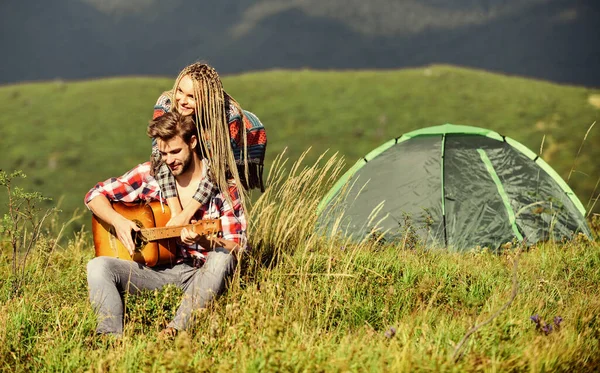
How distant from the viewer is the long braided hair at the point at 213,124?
4031mm

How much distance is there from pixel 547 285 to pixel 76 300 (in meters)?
3.25

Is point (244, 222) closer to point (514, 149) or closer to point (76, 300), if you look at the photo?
point (76, 300)

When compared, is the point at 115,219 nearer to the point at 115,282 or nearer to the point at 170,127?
the point at 115,282

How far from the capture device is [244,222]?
13.2ft

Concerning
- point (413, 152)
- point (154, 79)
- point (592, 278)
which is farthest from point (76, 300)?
point (154, 79)

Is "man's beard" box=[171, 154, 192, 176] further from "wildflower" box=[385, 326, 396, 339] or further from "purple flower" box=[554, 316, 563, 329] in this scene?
"purple flower" box=[554, 316, 563, 329]

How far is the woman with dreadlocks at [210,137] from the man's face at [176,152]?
0.04 m

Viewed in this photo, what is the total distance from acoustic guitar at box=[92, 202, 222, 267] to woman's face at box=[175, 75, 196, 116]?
29.1 inches

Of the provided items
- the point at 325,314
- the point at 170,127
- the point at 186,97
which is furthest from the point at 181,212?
the point at 325,314

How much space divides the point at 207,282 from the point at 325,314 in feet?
2.46

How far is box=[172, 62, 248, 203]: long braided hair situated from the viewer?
4.03m

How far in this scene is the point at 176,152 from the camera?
12.8ft

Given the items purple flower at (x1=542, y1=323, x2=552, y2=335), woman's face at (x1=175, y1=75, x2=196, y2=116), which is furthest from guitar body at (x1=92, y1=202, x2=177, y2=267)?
purple flower at (x1=542, y1=323, x2=552, y2=335)

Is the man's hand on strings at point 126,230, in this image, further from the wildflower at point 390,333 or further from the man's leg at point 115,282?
the wildflower at point 390,333
